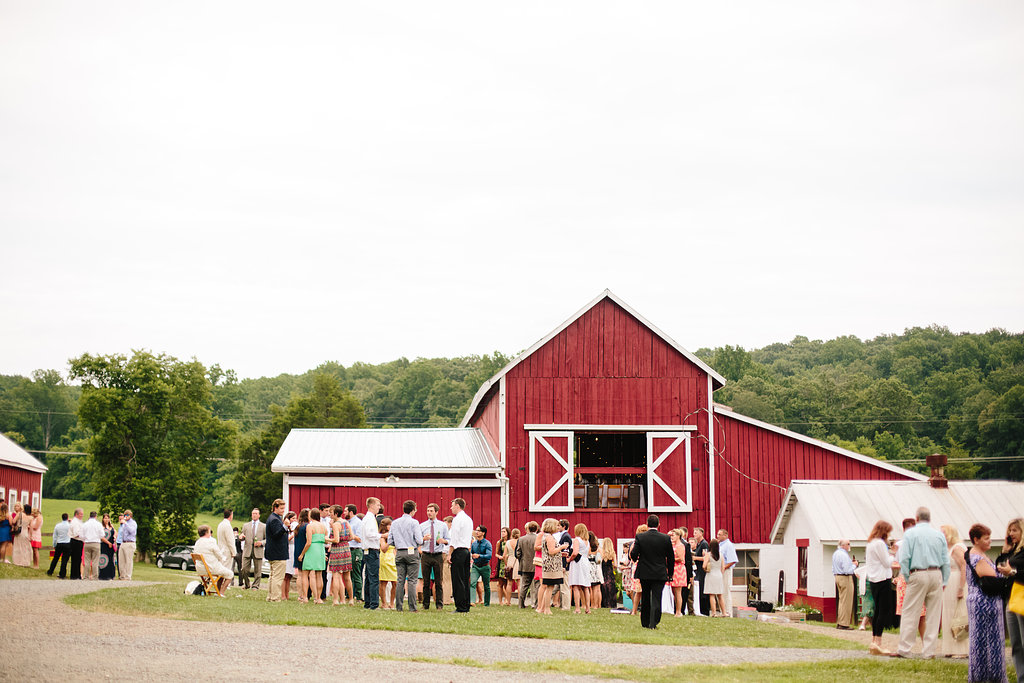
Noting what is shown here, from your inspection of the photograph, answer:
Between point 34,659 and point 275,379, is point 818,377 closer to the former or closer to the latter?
point 275,379

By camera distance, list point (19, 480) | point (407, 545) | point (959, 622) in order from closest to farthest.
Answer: point (959, 622) → point (407, 545) → point (19, 480)

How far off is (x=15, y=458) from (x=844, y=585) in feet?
103

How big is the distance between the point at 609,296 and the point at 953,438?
59440 mm

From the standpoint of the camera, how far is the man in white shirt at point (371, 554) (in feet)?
53.1

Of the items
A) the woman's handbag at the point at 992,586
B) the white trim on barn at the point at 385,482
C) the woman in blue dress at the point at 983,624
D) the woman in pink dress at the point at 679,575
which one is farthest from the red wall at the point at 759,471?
the woman's handbag at the point at 992,586

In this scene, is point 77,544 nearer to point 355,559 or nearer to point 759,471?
point 355,559

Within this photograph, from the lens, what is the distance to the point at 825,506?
826 inches

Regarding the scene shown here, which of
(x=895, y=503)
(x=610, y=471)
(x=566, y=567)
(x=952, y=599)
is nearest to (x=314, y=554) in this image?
(x=566, y=567)

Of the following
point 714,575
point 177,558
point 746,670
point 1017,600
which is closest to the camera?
point 1017,600

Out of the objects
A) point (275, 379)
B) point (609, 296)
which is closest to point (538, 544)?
point (609, 296)

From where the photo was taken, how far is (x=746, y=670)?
10.7m

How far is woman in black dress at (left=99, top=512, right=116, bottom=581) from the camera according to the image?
2327 cm

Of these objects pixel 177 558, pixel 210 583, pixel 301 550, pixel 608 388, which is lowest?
pixel 177 558

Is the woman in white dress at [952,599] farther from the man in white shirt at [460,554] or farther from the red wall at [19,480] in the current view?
the red wall at [19,480]
